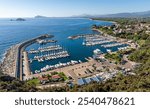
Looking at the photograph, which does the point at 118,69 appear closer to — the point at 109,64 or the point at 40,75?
the point at 109,64

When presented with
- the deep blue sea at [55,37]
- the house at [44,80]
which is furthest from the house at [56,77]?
the deep blue sea at [55,37]

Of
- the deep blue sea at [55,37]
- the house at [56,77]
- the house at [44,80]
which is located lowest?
the house at [44,80]

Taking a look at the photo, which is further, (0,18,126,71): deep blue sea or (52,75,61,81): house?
(0,18,126,71): deep blue sea

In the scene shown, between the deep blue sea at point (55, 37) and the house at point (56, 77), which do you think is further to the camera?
the deep blue sea at point (55, 37)

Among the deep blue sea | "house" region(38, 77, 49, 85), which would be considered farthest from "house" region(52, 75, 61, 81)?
the deep blue sea

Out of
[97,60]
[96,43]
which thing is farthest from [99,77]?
[96,43]

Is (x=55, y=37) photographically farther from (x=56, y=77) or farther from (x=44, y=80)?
(x=44, y=80)

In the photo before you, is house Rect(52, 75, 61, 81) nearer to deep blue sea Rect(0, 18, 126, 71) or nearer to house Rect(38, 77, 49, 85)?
house Rect(38, 77, 49, 85)

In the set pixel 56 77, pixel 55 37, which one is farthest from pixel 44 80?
pixel 55 37

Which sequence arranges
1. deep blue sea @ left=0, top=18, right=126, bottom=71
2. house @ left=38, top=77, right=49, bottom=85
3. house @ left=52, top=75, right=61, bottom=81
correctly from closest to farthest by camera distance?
1. house @ left=38, top=77, right=49, bottom=85
2. house @ left=52, top=75, right=61, bottom=81
3. deep blue sea @ left=0, top=18, right=126, bottom=71

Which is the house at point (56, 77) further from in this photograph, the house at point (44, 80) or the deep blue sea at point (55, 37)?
the deep blue sea at point (55, 37)

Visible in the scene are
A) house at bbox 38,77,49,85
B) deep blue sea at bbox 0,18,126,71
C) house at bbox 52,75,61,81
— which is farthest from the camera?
deep blue sea at bbox 0,18,126,71
